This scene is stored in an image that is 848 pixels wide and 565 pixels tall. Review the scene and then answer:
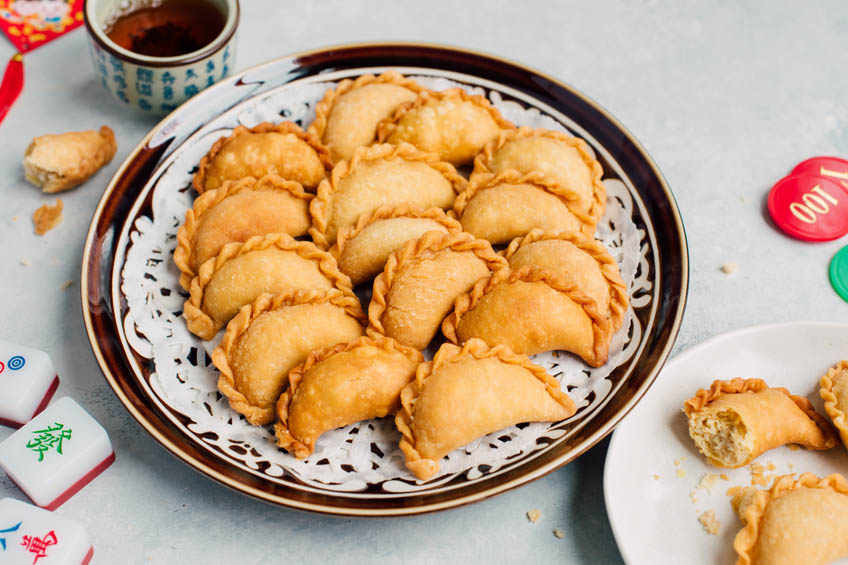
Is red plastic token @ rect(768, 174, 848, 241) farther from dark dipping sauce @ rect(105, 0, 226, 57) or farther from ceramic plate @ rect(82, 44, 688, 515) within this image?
dark dipping sauce @ rect(105, 0, 226, 57)

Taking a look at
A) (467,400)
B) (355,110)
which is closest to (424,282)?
(467,400)

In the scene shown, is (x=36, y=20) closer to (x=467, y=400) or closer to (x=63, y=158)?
(x=63, y=158)

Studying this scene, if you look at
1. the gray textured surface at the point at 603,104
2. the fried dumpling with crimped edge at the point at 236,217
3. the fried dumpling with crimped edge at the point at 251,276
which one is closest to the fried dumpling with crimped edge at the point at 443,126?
the fried dumpling with crimped edge at the point at 236,217

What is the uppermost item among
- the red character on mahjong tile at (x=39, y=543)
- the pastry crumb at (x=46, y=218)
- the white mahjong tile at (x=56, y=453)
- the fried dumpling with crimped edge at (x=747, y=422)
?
the fried dumpling with crimped edge at (x=747, y=422)

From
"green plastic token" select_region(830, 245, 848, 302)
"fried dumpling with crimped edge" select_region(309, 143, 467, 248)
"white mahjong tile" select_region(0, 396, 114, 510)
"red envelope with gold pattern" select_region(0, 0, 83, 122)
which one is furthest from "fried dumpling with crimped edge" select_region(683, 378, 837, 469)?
"red envelope with gold pattern" select_region(0, 0, 83, 122)

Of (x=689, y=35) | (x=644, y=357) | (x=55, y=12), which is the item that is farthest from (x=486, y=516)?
(x=55, y=12)

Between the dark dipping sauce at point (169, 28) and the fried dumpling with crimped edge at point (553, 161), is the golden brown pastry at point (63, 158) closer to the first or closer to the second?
the dark dipping sauce at point (169, 28)
